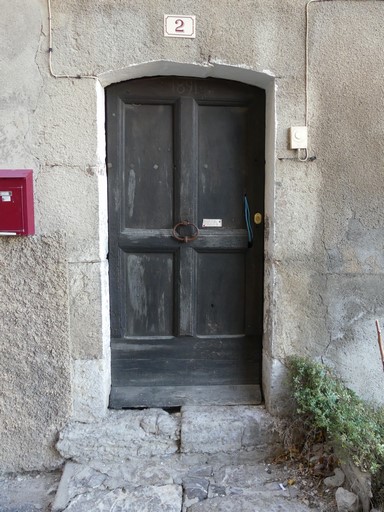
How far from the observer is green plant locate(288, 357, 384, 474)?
7.79 ft

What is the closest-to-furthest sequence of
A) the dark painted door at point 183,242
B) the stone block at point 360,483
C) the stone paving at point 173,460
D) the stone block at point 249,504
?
the stone block at point 360,483 → the stone block at point 249,504 → the stone paving at point 173,460 → the dark painted door at point 183,242

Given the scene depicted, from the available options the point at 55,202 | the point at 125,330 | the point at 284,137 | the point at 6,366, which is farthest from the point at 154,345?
the point at 284,137

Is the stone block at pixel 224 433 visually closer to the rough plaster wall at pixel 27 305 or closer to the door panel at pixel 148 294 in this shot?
the door panel at pixel 148 294

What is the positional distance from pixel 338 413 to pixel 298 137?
67.2 inches

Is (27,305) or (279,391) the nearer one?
(27,305)

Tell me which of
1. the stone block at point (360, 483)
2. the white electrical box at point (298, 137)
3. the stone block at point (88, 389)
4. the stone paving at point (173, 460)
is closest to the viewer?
the stone block at point (360, 483)

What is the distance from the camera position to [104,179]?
3000 mm

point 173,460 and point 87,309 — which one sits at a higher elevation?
point 87,309

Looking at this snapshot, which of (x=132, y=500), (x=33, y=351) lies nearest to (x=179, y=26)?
(x=33, y=351)

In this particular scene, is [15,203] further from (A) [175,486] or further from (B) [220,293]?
(A) [175,486]

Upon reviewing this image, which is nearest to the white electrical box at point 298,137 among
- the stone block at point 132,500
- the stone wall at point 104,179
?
the stone wall at point 104,179

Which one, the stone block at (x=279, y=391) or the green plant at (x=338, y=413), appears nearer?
the green plant at (x=338, y=413)

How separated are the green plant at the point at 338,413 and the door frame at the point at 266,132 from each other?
0.53ft

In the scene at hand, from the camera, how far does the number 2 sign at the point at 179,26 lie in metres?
2.76
